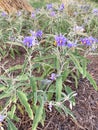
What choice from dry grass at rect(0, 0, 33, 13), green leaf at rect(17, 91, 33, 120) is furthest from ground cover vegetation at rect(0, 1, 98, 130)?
dry grass at rect(0, 0, 33, 13)

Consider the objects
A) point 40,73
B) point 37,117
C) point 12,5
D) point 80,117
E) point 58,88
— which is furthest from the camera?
point 12,5

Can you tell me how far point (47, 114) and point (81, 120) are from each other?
0.26 meters

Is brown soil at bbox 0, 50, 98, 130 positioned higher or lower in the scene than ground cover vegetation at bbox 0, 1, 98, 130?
lower

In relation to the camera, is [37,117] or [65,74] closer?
[37,117]

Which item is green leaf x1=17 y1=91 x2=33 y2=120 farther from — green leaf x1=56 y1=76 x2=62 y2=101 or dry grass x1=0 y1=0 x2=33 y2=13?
dry grass x1=0 y1=0 x2=33 y2=13

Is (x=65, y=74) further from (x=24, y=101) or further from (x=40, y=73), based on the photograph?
(x=24, y=101)

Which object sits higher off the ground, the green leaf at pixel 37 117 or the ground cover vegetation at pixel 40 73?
the ground cover vegetation at pixel 40 73

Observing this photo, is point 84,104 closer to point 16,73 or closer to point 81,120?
point 81,120

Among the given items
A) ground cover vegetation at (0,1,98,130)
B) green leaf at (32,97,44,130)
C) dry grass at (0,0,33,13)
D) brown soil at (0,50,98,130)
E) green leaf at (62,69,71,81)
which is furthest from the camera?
dry grass at (0,0,33,13)

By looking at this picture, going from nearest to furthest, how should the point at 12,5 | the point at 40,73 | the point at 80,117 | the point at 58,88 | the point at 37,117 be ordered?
1. the point at 37,117
2. the point at 58,88
3. the point at 80,117
4. the point at 40,73
5. the point at 12,5

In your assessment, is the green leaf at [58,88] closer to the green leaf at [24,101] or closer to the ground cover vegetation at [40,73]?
the ground cover vegetation at [40,73]

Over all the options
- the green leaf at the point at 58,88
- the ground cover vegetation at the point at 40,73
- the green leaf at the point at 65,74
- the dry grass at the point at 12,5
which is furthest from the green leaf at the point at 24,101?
the dry grass at the point at 12,5

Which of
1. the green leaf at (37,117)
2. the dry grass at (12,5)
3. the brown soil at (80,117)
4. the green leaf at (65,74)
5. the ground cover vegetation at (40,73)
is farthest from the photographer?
the dry grass at (12,5)

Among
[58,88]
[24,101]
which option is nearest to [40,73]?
[58,88]
